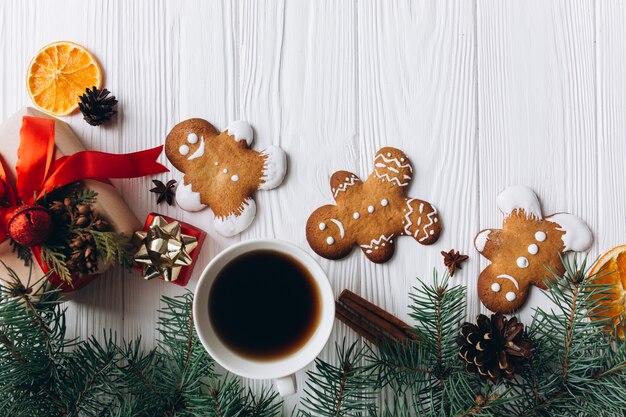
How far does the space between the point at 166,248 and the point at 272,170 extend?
222 millimetres

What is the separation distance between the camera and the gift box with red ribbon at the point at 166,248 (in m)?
0.87

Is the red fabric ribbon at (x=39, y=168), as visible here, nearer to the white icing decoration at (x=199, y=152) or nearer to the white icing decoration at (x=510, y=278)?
the white icing decoration at (x=199, y=152)

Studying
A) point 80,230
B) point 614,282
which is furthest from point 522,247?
point 80,230

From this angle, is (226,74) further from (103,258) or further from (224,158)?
(103,258)

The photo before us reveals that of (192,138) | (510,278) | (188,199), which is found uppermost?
(192,138)

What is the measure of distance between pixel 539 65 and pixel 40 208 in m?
0.85

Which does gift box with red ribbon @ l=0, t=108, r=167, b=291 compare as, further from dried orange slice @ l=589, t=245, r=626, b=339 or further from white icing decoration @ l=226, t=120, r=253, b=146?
dried orange slice @ l=589, t=245, r=626, b=339

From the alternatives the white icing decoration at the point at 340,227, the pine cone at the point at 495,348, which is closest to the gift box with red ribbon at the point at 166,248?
the white icing decoration at the point at 340,227

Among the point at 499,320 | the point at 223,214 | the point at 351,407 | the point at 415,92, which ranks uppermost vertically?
the point at 415,92

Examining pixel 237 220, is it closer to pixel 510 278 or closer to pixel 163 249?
pixel 163 249

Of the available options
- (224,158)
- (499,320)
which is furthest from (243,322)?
(499,320)

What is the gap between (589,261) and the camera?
91 cm

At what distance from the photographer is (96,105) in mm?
914

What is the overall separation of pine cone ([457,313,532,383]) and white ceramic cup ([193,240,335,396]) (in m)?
0.21
